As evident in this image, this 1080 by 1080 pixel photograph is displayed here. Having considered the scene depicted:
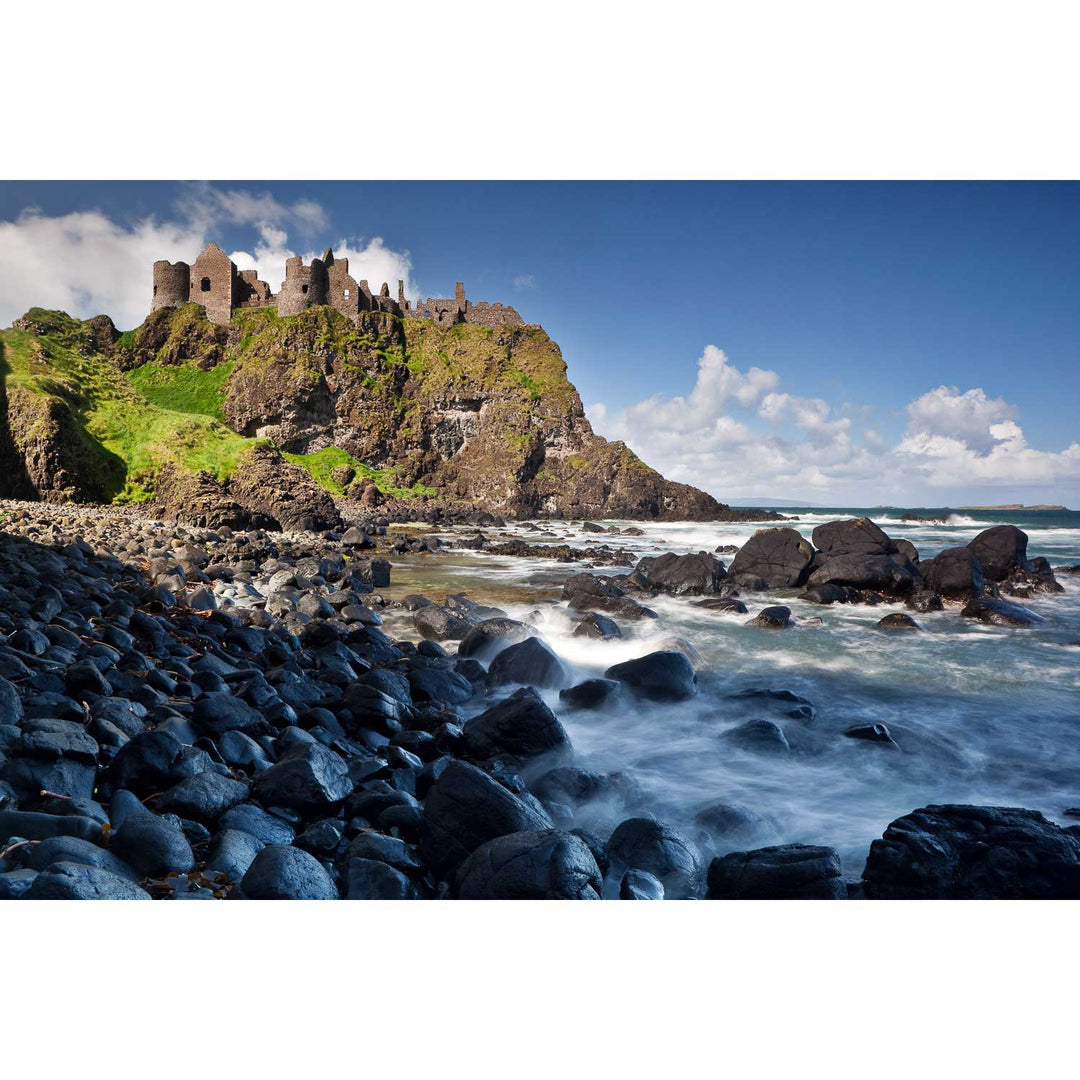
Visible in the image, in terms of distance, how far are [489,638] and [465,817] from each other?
447cm

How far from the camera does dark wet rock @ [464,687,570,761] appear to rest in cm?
456

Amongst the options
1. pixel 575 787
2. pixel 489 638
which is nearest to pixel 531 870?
pixel 575 787

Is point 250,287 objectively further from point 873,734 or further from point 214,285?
point 873,734

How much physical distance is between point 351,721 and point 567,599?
742 cm

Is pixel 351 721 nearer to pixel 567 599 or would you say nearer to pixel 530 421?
pixel 567 599

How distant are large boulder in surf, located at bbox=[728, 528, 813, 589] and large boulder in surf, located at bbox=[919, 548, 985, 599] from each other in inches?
95.7

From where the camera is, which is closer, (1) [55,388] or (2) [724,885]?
(2) [724,885]

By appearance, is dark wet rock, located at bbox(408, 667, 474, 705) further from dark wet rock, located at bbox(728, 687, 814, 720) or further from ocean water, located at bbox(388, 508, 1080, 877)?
dark wet rock, located at bbox(728, 687, 814, 720)

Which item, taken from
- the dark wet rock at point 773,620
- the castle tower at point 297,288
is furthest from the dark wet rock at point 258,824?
the castle tower at point 297,288


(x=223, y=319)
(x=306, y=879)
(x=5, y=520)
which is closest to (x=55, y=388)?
(x=5, y=520)

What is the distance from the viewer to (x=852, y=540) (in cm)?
1432

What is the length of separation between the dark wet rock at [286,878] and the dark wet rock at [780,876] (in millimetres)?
1827

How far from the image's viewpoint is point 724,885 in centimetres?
307

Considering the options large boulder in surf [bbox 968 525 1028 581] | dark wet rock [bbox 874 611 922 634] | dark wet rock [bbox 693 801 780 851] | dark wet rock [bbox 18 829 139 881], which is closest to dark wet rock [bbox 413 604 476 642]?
dark wet rock [bbox 693 801 780 851]
